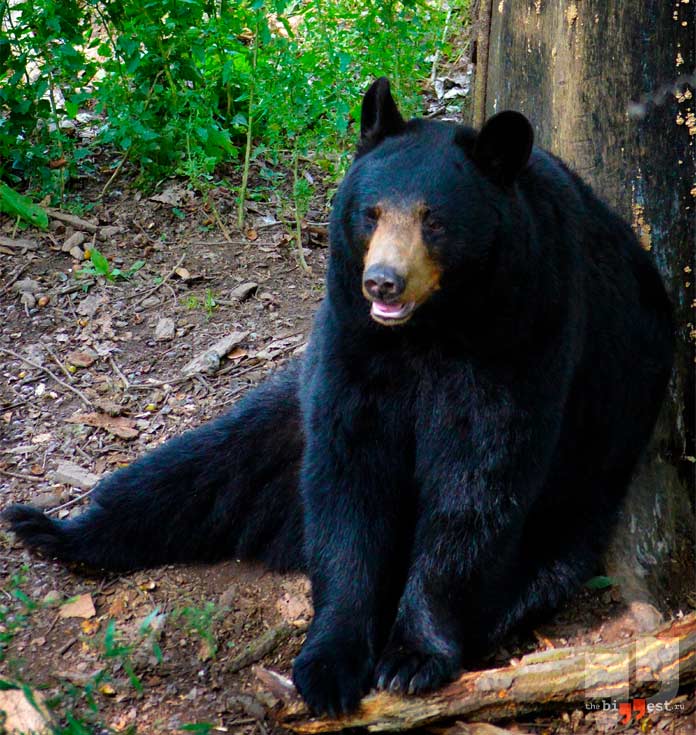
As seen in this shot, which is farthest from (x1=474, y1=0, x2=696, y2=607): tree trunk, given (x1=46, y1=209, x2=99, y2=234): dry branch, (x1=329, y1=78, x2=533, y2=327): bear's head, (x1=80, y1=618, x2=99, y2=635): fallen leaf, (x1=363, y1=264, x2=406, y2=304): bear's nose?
(x1=46, y1=209, x2=99, y2=234): dry branch

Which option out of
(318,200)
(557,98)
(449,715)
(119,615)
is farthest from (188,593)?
(318,200)

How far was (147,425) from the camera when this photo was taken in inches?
230

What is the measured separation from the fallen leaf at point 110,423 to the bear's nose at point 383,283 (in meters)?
2.50

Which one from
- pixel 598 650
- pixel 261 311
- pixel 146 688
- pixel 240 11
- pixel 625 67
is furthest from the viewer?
pixel 240 11

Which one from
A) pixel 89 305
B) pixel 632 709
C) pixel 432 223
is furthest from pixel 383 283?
pixel 89 305

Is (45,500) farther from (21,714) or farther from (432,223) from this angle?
(432,223)

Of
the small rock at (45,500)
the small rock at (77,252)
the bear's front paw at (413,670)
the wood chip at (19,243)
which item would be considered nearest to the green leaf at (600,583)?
the bear's front paw at (413,670)

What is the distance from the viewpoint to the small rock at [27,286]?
263 inches

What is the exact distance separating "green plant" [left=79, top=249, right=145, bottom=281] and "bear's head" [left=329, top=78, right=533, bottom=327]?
10.3 feet

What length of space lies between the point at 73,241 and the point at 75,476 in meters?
2.02

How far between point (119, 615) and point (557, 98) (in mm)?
2915

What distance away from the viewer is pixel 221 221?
7.14 meters

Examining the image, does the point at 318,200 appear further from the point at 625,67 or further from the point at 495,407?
the point at 495,407

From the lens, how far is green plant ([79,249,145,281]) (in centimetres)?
675
